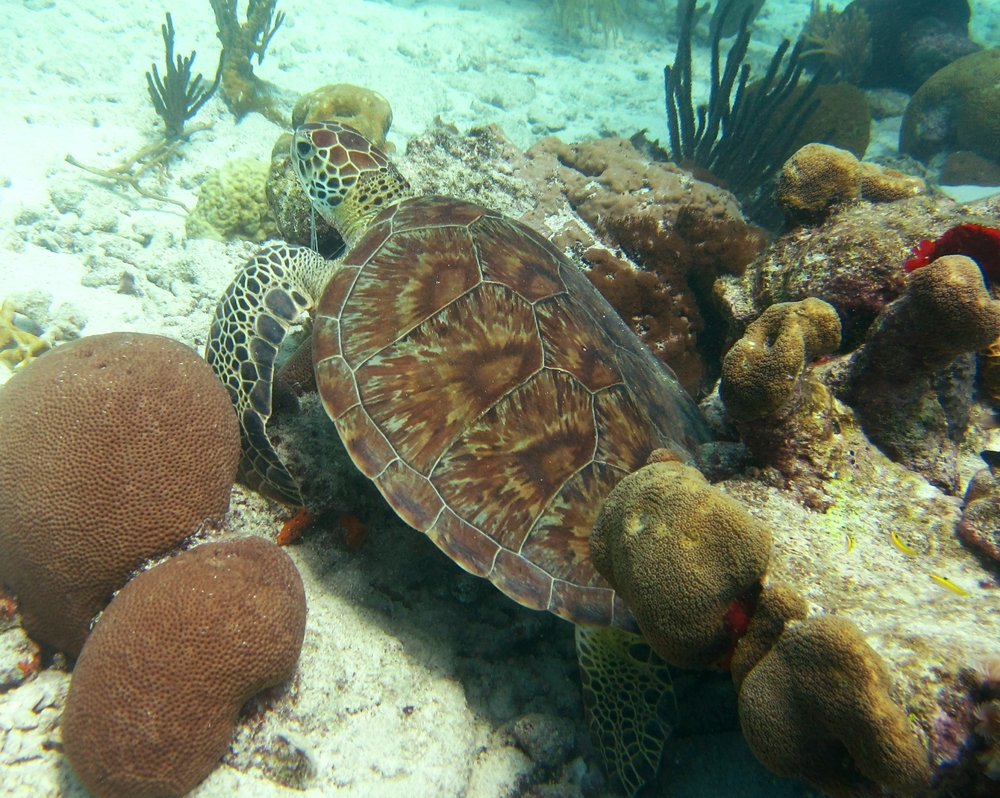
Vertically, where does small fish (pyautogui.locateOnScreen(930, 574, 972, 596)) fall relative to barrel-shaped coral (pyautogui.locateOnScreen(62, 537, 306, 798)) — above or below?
above

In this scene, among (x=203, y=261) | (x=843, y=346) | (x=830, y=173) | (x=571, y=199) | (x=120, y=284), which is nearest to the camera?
(x=843, y=346)

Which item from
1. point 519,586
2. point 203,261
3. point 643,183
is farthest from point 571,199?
point 519,586

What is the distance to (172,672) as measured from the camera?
1549 mm

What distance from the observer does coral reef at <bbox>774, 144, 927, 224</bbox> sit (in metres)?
2.67

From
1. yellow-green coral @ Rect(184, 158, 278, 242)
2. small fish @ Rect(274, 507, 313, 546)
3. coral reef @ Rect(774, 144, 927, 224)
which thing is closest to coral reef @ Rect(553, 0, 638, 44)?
yellow-green coral @ Rect(184, 158, 278, 242)

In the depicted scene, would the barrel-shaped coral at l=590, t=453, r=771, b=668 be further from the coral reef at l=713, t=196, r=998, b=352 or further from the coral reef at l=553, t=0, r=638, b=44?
the coral reef at l=553, t=0, r=638, b=44

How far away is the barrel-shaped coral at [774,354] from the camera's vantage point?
1.74 metres

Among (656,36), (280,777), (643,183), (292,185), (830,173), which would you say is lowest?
(280,777)

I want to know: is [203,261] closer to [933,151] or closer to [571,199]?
[571,199]

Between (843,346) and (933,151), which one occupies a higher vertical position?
(933,151)

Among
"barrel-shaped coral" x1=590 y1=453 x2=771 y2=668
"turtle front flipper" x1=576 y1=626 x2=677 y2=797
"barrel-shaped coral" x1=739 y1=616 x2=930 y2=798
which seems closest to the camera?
"barrel-shaped coral" x1=739 y1=616 x2=930 y2=798

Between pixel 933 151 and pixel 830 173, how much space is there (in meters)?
7.92

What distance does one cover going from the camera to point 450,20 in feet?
35.4

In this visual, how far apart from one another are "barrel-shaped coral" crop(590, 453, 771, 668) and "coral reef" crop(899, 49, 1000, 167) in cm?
1006
